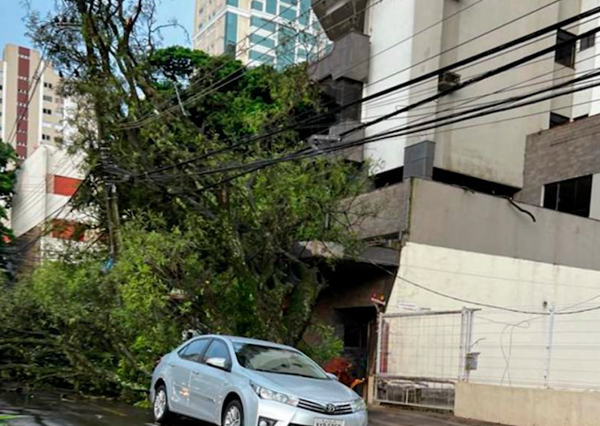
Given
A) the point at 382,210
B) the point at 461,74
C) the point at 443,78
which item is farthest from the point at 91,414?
the point at 461,74

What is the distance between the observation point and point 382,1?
74.7 feet

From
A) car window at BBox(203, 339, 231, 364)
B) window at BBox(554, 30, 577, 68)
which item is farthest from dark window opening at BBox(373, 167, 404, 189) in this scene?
car window at BBox(203, 339, 231, 364)

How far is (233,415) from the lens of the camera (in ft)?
25.6

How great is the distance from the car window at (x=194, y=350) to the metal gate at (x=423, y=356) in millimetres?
5839

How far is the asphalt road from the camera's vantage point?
9680 millimetres

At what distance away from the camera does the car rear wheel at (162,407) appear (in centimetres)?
958

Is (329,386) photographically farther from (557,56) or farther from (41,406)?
(557,56)

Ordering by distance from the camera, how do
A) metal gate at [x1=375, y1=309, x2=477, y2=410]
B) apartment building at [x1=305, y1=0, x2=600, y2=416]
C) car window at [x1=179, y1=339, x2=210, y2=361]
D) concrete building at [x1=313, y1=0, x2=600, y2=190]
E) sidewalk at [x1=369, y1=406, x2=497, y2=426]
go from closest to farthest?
car window at [x1=179, y1=339, x2=210, y2=361], sidewalk at [x1=369, y1=406, x2=497, y2=426], metal gate at [x1=375, y1=309, x2=477, y2=410], apartment building at [x1=305, y1=0, x2=600, y2=416], concrete building at [x1=313, y1=0, x2=600, y2=190]

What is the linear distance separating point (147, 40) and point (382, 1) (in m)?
10.2

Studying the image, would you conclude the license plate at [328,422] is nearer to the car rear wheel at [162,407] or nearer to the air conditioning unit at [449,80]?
the car rear wheel at [162,407]

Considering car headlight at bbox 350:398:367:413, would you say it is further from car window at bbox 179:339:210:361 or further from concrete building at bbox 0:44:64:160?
concrete building at bbox 0:44:64:160

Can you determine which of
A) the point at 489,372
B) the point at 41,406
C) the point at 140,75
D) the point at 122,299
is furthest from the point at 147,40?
the point at 489,372

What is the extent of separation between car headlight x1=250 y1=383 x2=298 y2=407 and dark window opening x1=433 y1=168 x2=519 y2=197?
1499 centimetres

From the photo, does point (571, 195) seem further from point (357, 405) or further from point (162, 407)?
point (162, 407)
